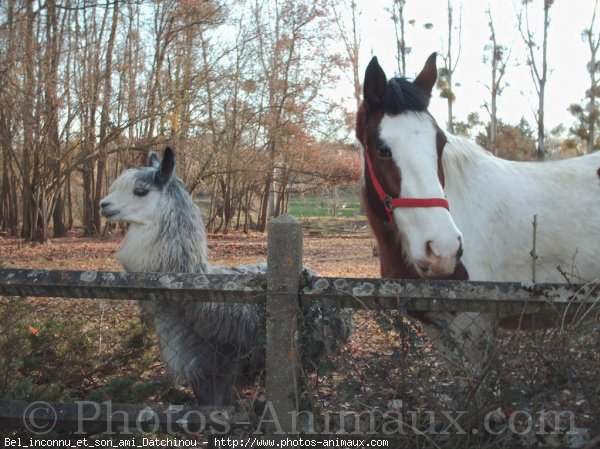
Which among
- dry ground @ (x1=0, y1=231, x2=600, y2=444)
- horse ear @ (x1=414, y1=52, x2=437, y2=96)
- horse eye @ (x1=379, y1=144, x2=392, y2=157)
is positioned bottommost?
dry ground @ (x1=0, y1=231, x2=600, y2=444)

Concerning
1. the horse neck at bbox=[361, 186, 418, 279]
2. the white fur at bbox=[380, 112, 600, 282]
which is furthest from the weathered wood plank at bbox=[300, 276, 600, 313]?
the horse neck at bbox=[361, 186, 418, 279]

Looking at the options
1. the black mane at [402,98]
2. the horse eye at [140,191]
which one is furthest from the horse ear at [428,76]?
the horse eye at [140,191]

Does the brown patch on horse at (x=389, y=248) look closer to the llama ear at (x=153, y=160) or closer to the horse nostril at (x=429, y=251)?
the horse nostril at (x=429, y=251)

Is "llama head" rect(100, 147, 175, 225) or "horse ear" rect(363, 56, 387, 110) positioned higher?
"horse ear" rect(363, 56, 387, 110)

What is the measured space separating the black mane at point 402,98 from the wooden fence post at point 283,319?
1.02m

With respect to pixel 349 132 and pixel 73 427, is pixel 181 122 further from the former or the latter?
pixel 73 427

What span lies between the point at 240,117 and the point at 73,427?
21785mm

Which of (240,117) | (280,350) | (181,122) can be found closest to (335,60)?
(240,117)

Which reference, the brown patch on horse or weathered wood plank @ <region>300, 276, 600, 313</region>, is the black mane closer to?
the brown patch on horse

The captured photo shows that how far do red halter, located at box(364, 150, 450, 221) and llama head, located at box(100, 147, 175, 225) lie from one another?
1.84 meters

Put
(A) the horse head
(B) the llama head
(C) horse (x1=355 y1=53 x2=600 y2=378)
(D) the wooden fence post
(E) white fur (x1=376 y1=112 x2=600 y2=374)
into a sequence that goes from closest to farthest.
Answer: (D) the wooden fence post
(A) the horse head
(C) horse (x1=355 y1=53 x2=600 y2=378)
(E) white fur (x1=376 y1=112 x2=600 y2=374)
(B) the llama head

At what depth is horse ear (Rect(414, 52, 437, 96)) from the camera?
351 cm

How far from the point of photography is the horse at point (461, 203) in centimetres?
283

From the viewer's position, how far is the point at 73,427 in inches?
112
